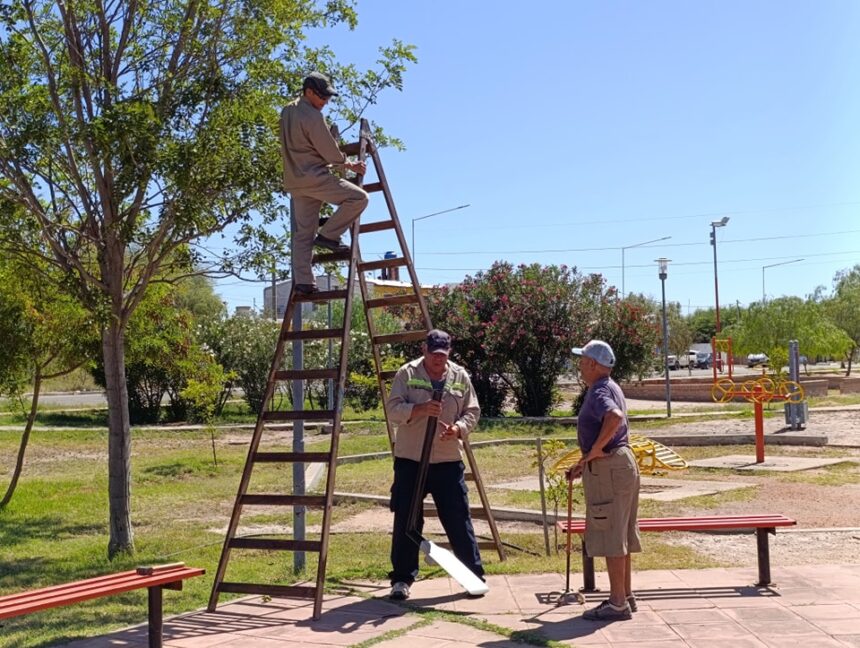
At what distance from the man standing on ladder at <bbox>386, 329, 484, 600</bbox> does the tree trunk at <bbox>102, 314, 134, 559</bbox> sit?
12.5 feet

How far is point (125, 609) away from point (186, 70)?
5.02m

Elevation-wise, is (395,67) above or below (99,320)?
above

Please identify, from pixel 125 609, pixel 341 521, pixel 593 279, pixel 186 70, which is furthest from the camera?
pixel 593 279

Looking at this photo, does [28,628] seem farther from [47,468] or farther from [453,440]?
[47,468]

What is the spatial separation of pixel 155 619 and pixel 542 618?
7.49 feet

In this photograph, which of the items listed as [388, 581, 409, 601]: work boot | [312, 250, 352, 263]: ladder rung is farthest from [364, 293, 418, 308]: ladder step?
[388, 581, 409, 601]: work boot

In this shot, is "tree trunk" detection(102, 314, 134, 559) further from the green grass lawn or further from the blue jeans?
the blue jeans

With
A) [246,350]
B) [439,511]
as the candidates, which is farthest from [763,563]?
[246,350]

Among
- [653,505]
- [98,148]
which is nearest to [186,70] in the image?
[98,148]

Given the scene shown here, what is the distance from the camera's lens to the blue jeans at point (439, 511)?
23.6 feet

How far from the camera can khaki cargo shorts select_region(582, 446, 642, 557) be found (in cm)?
630

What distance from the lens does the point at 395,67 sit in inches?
402

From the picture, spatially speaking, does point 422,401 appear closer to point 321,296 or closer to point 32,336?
point 321,296

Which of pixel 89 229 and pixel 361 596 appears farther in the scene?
pixel 89 229
